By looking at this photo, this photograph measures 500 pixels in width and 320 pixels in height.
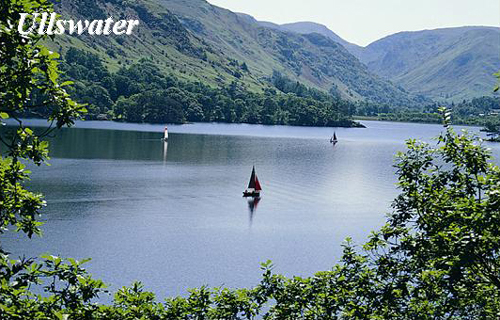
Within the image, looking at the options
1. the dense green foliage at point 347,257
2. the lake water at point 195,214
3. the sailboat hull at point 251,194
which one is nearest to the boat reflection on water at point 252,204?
the lake water at point 195,214

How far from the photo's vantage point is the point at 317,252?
71.6m

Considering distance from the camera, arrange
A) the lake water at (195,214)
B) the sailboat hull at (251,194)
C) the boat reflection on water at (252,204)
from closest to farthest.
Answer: the lake water at (195,214) → the boat reflection on water at (252,204) → the sailboat hull at (251,194)

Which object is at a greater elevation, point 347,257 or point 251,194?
point 347,257

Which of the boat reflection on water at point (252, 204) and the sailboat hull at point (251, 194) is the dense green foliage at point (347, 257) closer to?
the boat reflection on water at point (252, 204)

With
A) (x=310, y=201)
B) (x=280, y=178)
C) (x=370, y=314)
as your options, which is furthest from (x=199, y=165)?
(x=370, y=314)

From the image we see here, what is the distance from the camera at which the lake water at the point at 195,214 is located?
6278 cm

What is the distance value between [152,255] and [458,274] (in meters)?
50.8

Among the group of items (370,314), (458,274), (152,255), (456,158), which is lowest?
(152,255)

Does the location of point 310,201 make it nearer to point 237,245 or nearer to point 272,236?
point 272,236

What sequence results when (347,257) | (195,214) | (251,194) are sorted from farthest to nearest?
(251,194), (195,214), (347,257)

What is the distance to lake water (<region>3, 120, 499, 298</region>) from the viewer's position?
62781 millimetres

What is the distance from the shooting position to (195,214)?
299 ft

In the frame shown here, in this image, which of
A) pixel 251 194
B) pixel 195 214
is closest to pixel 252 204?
pixel 251 194

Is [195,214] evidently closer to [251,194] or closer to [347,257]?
[251,194]
